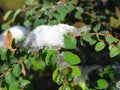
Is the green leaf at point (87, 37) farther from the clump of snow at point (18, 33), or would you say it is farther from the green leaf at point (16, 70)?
the clump of snow at point (18, 33)

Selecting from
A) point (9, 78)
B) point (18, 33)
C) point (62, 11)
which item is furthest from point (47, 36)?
point (18, 33)

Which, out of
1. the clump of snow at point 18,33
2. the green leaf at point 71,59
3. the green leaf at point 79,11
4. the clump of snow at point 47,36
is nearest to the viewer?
the green leaf at point 71,59

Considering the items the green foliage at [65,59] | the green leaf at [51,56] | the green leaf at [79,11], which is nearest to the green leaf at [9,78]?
the green foliage at [65,59]

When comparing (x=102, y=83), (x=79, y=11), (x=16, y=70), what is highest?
(x=79, y=11)

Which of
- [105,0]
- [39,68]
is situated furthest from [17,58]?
[105,0]

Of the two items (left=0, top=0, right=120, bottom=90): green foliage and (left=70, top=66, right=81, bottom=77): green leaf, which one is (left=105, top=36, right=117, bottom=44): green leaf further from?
(left=70, top=66, right=81, bottom=77): green leaf

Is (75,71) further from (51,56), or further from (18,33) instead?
(18,33)

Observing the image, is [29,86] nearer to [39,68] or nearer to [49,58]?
[49,58]

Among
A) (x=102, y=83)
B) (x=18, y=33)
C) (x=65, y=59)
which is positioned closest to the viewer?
(x=65, y=59)
